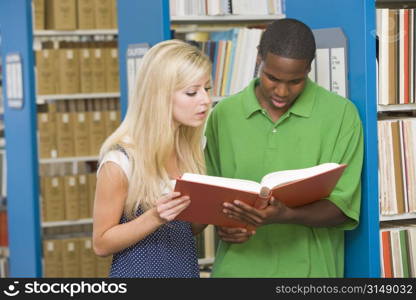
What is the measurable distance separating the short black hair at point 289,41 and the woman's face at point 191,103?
9.5 inches

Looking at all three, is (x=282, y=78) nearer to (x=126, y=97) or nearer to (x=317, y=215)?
(x=317, y=215)

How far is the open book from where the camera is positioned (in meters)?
2.31

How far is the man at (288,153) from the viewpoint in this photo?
2.62 m

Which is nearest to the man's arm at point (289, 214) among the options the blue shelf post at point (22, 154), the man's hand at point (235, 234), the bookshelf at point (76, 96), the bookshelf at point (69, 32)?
the man's hand at point (235, 234)

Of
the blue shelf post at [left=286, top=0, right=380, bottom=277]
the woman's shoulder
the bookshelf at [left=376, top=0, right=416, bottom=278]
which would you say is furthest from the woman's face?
the bookshelf at [left=376, top=0, right=416, bottom=278]

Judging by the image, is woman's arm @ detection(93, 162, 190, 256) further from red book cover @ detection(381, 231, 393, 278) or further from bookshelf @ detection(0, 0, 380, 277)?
red book cover @ detection(381, 231, 393, 278)

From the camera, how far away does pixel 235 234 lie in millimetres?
2627

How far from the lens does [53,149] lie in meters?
5.82

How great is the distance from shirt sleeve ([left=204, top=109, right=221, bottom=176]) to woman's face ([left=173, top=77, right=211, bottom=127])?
0.34 m

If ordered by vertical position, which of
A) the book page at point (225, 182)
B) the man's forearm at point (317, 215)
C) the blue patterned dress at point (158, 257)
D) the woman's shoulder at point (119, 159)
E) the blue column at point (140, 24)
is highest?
the blue column at point (140, 24)

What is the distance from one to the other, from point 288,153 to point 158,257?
0.53 m

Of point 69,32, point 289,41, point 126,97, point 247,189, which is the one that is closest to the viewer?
point 247,189

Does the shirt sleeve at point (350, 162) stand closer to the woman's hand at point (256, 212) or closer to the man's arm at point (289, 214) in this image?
the man's arm at point (289, 214)

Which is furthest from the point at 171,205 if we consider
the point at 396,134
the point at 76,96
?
the point at 76,96
